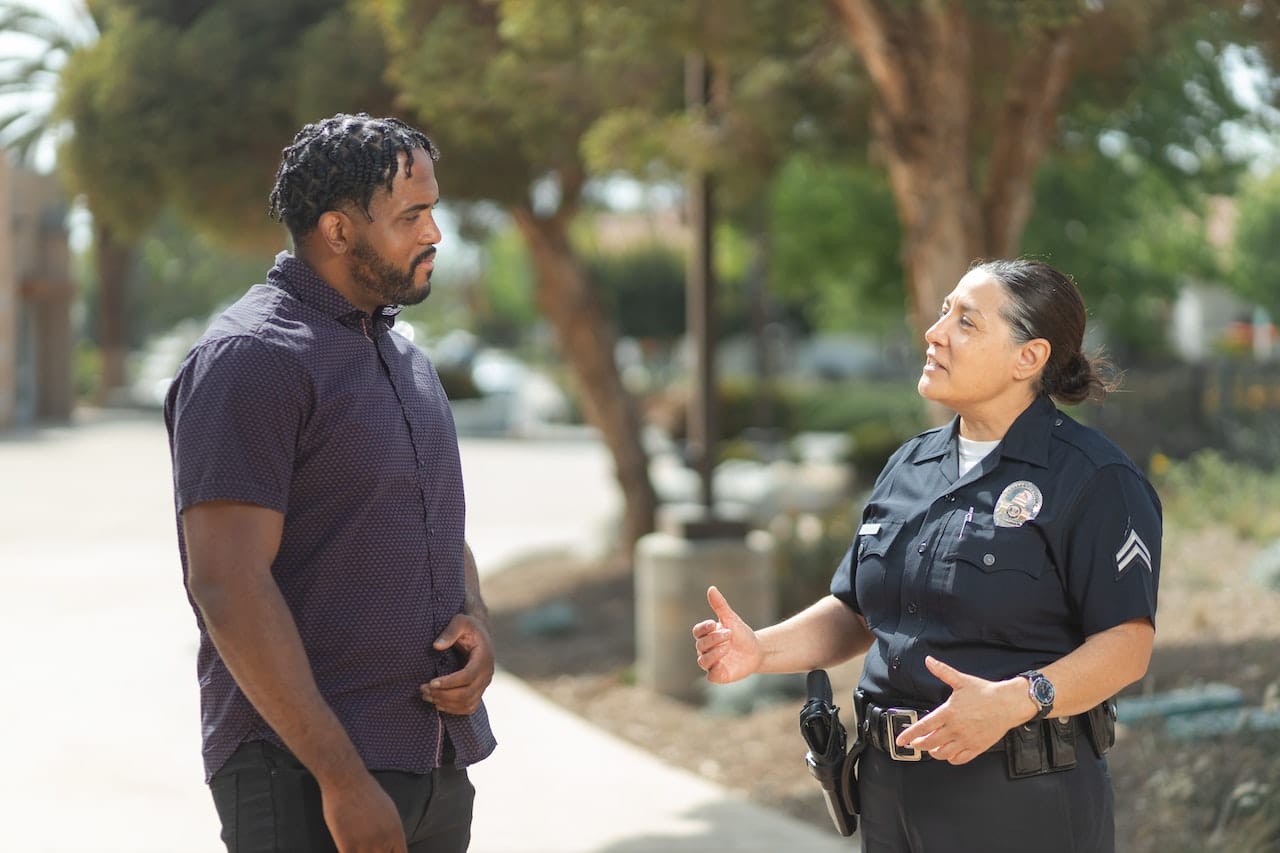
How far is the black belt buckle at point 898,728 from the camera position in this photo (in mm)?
2760

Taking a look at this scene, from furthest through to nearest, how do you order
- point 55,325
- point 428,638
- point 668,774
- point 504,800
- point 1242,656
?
point 55,325 → point 1242,656 → point 668,774 → point 504,800 → point 428,638

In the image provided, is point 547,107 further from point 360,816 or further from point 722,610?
point 360,816

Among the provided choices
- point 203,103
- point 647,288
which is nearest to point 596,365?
point 203,103

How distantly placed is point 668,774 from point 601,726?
1520 millimetres

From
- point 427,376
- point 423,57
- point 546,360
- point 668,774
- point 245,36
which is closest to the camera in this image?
point 427,376

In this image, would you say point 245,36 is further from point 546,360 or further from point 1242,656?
point 546,360

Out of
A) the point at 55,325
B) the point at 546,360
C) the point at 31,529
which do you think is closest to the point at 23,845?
the point at 31,529

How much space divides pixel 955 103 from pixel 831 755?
192 inches

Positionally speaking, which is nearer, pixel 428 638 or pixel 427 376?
pixel 428 638

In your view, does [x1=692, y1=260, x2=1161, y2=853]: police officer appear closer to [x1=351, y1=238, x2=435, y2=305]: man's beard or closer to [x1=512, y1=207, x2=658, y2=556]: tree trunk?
[x1=351, y1=238, x2=435, y2=305]: man's beard

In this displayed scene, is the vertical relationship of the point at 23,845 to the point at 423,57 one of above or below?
below

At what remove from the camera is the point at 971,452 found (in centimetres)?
289

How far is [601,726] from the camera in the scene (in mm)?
8438

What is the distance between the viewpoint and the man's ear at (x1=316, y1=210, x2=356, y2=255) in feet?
8.57
